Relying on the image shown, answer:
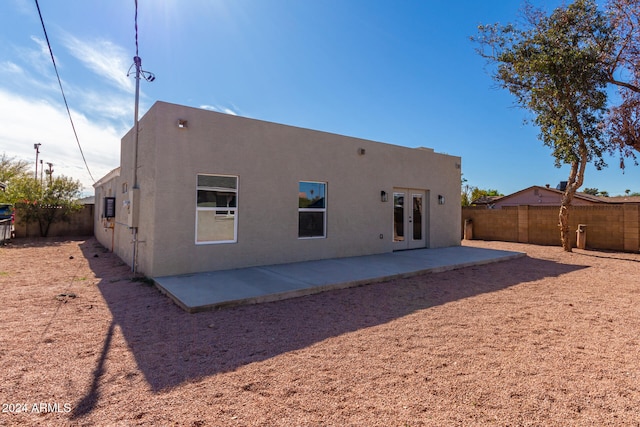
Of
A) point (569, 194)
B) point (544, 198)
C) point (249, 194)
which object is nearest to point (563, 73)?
point (569, 194)

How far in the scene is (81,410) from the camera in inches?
94.9

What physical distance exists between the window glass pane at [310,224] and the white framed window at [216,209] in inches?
71.5

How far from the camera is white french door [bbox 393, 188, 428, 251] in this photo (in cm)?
1071

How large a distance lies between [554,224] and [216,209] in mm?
13719

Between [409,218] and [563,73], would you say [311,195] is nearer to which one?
[409,218]

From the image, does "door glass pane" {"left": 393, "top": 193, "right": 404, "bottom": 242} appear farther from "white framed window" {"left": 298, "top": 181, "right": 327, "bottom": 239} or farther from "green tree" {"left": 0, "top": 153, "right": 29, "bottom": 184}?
"green tree" {"left": 0, "top": 153, "right": 29, "bottom": 184}

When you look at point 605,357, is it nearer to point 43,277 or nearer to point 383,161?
point 383,161

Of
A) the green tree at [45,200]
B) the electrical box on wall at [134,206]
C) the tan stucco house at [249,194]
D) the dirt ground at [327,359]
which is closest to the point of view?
the dirt ground at [327,359]

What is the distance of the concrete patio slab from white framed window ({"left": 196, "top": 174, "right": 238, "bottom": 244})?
2.77 ft

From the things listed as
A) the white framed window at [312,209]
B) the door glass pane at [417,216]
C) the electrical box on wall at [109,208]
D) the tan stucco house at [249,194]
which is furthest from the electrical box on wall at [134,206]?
the door glass pane at [417,216]

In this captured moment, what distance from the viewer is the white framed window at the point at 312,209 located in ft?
28.1

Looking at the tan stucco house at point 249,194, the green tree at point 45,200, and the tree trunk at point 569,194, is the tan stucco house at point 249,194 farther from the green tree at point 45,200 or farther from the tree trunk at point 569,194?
the green tree at point 45,200

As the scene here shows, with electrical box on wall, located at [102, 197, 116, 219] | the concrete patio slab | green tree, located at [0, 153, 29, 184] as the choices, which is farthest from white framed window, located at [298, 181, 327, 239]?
green tree, located at [0, 153, 29, 184]

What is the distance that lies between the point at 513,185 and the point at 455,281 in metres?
38.6
